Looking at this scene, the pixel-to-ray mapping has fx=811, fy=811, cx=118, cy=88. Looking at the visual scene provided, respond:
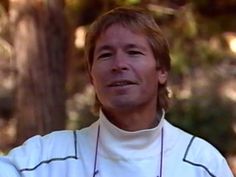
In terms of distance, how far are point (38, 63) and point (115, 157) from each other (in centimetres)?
266

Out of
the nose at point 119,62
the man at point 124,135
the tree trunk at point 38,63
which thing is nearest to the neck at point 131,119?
the man at point 124,135

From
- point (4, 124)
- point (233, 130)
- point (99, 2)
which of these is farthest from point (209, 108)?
point (99, 2)

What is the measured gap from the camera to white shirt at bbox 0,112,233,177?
6.89ft

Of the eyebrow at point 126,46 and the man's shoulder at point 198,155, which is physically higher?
the eyebrow at point 126,46

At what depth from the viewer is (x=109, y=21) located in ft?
7.10

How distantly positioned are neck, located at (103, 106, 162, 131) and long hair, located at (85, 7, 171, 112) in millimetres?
93

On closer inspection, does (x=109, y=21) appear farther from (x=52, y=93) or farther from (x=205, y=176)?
(x=52, y=93)

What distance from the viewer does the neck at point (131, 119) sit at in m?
2.11

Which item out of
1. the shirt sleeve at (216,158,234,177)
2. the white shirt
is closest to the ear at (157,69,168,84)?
the white shirt

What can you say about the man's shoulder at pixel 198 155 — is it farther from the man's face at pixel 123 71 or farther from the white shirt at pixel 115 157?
the man's face at pixel 123 71

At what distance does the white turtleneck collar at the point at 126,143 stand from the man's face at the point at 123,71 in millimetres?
65

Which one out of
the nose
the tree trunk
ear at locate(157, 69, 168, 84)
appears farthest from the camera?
the tree trunk

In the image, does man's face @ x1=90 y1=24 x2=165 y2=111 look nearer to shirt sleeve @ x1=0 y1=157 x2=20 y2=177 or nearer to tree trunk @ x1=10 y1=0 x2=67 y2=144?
shirt sleeve @ x1=0 y1=157 x2=20 y2=177

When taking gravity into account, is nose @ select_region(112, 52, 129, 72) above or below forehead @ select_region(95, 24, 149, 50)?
below
